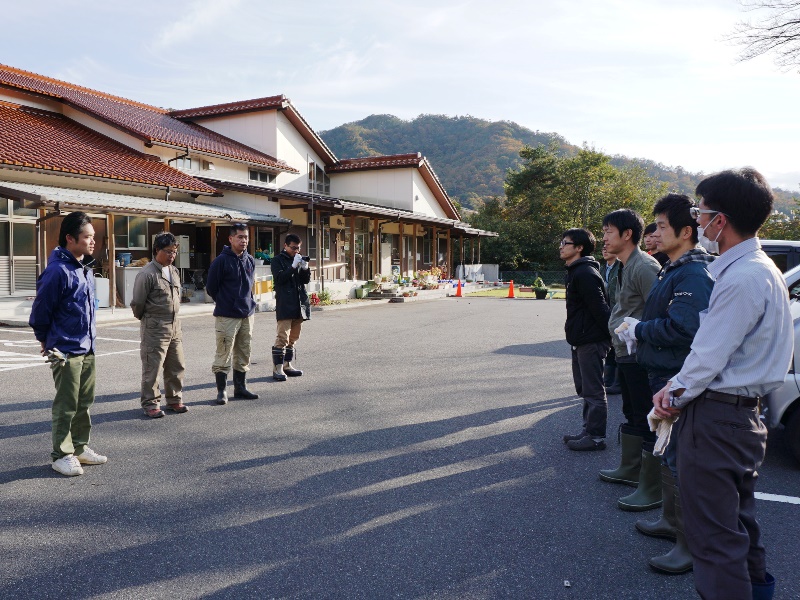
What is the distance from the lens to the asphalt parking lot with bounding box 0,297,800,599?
2.83m

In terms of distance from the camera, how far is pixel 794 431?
4.33 m

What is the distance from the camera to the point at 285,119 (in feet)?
83.5

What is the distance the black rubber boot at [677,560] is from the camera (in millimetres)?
2910

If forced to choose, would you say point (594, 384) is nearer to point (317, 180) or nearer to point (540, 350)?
point (540, 350)

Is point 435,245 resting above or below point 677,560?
above

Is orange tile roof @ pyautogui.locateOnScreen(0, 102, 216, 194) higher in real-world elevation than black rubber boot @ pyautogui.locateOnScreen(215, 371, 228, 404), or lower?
higher

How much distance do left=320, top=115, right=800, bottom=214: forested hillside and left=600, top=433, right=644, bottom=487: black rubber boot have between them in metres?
54.9

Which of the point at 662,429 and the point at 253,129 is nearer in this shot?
the point at 662,429

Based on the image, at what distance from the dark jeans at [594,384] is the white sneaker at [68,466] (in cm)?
404

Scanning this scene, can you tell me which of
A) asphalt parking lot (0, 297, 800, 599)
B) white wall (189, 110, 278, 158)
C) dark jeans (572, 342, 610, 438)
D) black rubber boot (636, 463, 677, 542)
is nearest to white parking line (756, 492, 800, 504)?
asphalt parking lot (0, 297, 800, 599)

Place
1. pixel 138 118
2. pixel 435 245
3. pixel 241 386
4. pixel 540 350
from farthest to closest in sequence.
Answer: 1. pixel 435 245
2. pixel 138 118
3. pixel 540 350
4. pixel 241 386

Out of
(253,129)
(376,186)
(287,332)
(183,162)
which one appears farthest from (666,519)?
(376,186)

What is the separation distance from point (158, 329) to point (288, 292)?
1.98 m

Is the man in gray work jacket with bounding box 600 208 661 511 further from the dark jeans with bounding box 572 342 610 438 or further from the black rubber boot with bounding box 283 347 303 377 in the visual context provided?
the black rubber boot with bounding box 283 347 303 377
